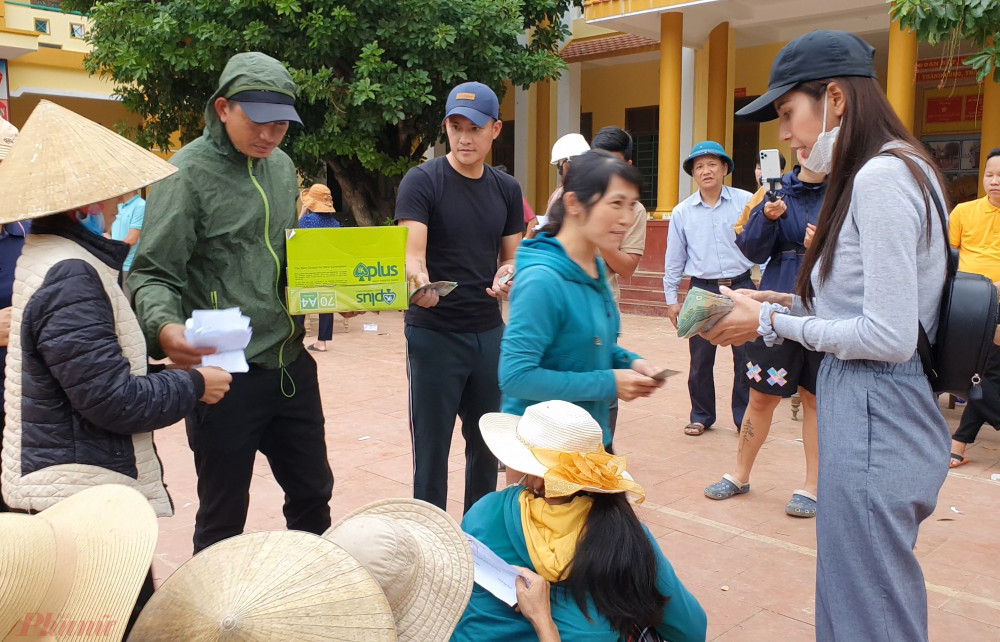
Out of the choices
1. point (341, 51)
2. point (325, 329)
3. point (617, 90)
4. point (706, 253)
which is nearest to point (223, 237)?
point (706, 253)

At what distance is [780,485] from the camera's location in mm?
4781

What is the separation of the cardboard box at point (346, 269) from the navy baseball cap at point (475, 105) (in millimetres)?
838

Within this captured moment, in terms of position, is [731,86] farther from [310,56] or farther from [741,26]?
[310,56]

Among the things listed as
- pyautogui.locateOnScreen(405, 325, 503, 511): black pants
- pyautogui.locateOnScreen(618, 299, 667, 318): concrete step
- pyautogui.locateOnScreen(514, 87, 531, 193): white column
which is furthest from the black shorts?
pyautogui.locateOnScreen(514, 87, 531, 193): white column

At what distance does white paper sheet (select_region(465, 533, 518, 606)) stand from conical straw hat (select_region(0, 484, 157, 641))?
0.78 m

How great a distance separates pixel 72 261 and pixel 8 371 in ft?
1.12

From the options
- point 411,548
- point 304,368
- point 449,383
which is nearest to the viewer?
point 411,548

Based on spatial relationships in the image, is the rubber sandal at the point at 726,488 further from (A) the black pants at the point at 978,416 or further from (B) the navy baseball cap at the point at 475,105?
(B) the navy baseball cap at the point at 475,105

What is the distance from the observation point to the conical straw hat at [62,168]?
2.08m

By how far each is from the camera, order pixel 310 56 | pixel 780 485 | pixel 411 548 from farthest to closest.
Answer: pixel 310 56
pixel 780 485
pixel 411 548

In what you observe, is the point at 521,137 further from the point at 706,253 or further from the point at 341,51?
the point at 706,253

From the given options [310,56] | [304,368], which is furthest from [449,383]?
[310,56]

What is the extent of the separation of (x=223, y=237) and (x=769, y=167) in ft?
11.0

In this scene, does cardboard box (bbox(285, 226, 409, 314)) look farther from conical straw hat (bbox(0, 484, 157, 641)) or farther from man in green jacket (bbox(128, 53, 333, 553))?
conical straw hat (bbox(0, 484, 157, 641))
